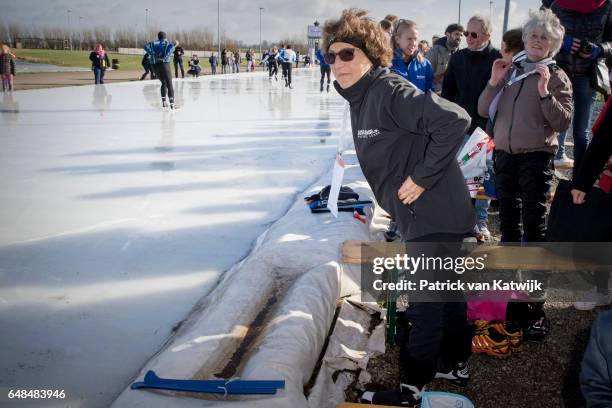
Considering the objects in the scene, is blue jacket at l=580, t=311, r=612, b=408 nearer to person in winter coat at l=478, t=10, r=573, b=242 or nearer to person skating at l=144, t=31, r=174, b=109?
person in winter coat at l=478, t=10, r=573, b=242

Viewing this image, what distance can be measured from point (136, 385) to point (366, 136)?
1.25 m

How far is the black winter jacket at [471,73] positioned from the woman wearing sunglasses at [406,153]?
224cm

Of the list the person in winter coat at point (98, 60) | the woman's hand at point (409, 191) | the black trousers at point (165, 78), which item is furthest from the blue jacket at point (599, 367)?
the person in winter coat at point (98, 60)

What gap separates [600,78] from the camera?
389cm

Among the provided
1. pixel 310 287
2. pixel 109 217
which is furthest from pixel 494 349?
A: pixel 109 217

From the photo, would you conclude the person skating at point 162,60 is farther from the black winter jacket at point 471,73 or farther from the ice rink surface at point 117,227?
the black winter jacket at point 471,73

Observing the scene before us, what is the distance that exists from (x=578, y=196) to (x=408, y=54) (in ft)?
7.57

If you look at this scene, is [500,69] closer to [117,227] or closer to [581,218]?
[581,218]

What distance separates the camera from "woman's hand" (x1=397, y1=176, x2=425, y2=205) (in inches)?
71.2

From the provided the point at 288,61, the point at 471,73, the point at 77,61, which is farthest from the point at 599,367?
the point at 77,61

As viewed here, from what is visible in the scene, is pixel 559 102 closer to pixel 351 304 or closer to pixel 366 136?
pixel 366 136

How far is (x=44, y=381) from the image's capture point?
198 centimetres

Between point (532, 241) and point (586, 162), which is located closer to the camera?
point (586, 162)

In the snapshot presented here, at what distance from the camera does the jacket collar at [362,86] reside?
1.90 metres
